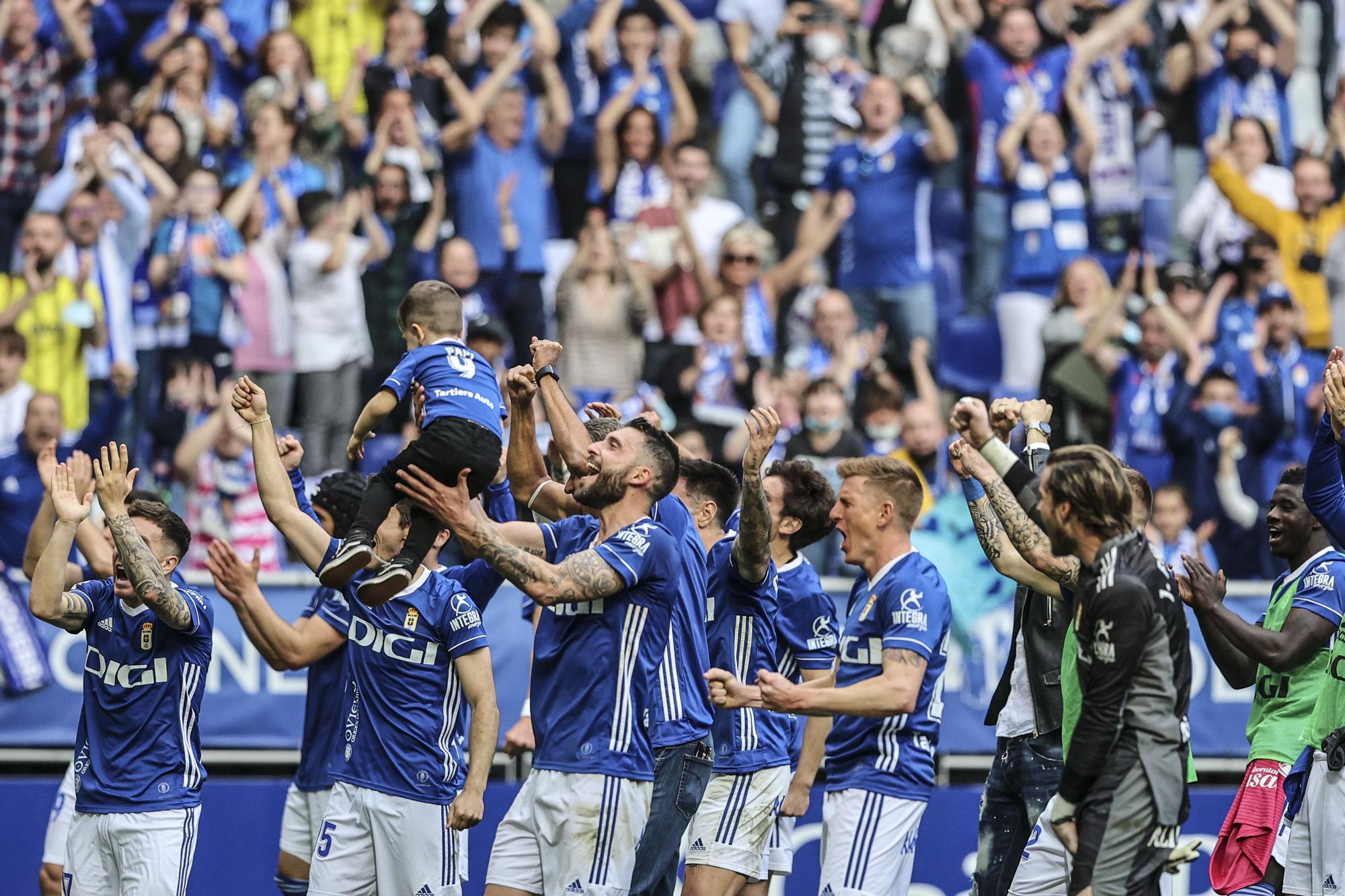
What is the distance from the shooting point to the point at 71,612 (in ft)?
25.6

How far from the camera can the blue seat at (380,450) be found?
13.5m

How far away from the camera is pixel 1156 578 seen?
19.7 ft

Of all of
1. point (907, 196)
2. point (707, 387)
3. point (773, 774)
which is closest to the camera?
point (773, 774)

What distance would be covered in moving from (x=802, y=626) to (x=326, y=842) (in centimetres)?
263

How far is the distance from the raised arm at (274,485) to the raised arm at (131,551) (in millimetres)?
547

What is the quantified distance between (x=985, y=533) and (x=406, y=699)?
107 inches

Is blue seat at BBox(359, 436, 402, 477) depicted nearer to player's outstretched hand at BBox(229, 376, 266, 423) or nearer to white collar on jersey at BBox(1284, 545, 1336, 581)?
player's outstretched hand at BBox(229, 376, 266, 423)

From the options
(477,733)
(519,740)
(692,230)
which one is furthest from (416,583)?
(692,230)

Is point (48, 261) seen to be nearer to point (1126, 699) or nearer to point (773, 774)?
point (773, 774)

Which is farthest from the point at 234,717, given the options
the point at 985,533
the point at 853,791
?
the point at 985,533

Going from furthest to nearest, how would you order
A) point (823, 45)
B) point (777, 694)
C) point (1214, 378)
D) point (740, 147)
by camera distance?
point (740, 147), point (823, 45), point (1214, 378), point (777, 694)

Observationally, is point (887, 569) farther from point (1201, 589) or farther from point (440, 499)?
point (440, 499)

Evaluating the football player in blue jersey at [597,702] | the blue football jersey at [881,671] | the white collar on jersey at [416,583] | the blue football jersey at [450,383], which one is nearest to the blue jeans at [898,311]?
the blue football jersey at [881,671]

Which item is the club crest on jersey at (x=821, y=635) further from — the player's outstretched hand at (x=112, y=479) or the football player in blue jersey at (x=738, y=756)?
the player's outstretched hand at (x=112, y=479)
